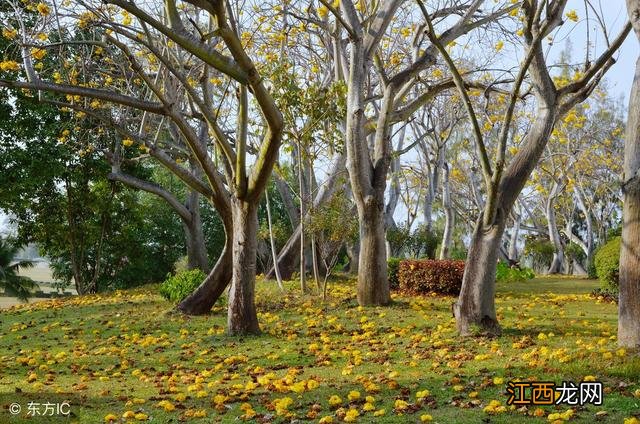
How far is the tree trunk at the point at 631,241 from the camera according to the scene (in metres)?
6.71

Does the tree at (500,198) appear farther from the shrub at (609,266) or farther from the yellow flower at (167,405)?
the shrub at (609,266)

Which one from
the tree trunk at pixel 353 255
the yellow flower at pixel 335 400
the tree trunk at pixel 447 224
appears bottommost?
the yellow flower at pixel 335 400

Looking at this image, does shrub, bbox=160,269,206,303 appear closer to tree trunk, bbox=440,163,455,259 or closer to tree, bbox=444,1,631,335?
tree, bbox=444,1,631,335

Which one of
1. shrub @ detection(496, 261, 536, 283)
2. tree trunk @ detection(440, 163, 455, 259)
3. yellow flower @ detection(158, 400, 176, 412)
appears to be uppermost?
tree trunk @ detection(440, 163, 455, 259)

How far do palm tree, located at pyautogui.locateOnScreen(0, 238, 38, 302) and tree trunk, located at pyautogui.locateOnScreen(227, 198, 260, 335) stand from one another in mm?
14576

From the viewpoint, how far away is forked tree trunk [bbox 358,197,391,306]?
11086mm

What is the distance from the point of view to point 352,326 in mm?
9461

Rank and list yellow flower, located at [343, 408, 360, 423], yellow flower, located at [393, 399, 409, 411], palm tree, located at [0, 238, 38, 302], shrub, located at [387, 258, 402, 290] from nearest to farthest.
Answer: yellow flower, located at [343, 408, 360, 423]
yellow flower, located at [393, 399, 409, 411]
shrub, located at [387, 258, 402, 290]
palm tree, located at [0, 238, 38, 302]

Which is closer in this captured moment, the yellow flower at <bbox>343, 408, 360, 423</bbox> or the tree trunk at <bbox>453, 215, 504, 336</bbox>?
the yellow flower at <bbox>343, 408, 360, 423</bbox>

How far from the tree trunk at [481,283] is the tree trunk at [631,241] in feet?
5.09

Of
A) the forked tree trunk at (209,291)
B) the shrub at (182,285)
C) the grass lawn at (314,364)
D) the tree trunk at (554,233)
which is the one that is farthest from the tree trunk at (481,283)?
the tree trunk at (554,233)

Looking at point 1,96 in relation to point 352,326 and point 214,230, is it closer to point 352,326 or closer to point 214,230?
point 214,230

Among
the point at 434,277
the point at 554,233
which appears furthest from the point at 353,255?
the point at 434,277

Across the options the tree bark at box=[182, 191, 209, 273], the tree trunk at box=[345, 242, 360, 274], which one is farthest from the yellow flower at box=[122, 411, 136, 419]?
the tree trunk at box=[345, 242, 360, 274]
